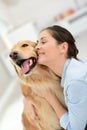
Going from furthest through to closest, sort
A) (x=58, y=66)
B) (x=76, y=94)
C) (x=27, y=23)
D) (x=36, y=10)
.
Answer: (x=36, y=10) < (x=27, y=23) < (x=58, y=66) < (x=76, y=94)

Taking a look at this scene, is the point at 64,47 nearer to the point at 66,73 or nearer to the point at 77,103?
the point at 66,73

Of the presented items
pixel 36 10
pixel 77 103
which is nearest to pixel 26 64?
pixel 77 103

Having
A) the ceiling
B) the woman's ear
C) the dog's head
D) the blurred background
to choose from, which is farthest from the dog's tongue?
the ceiling

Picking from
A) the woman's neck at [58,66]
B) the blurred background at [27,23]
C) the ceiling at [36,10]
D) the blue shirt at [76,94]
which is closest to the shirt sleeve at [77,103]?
the blue shirt at [76,94]

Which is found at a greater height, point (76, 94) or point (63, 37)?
point (63, 37)

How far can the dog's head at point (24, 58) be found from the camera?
0.96 meters

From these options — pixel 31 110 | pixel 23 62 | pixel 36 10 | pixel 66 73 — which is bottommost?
pixel 36 10

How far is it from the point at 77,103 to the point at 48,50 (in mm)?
231

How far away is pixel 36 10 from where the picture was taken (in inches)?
185

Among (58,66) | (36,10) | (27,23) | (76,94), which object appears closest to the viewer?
(76,94)

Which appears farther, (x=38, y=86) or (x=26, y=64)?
(x=38, y=86)

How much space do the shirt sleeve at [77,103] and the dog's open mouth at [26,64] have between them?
166mm

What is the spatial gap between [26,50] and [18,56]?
48mm

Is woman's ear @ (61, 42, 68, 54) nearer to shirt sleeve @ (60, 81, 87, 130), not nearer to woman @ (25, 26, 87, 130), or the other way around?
woman @ (25, 26, 87, 130)
